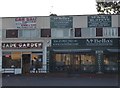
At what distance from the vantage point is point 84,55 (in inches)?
1763

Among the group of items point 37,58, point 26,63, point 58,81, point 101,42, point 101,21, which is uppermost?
point 101,21

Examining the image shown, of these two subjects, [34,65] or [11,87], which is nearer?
[11,87]

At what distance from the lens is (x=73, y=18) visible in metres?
45.9

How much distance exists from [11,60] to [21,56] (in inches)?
56.2

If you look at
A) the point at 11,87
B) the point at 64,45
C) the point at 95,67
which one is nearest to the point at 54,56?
the point at 64,45

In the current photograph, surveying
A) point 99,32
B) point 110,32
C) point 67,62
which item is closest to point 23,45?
point 67,62

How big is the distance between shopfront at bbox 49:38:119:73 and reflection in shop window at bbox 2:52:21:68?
4.18m

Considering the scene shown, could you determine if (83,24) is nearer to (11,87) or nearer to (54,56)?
(54,56)

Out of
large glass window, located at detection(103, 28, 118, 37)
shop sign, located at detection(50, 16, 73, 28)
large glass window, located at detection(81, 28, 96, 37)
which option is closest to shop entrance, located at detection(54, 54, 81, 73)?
large glass window, located at detection(81, 28, 96, 37)

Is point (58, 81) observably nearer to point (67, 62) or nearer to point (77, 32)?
point (67, 62)

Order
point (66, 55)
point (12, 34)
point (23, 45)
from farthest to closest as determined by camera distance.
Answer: point (12, 34)
point (23, 45)
point (66, 55)

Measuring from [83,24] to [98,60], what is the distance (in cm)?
464

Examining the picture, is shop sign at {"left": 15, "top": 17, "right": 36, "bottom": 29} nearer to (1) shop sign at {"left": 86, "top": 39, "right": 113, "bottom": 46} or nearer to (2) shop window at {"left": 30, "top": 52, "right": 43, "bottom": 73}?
(2) shop window at {"left": 30, "top": 52, "right": 43, "bottom": 73}

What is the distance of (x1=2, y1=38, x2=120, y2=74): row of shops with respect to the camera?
44344 mm
